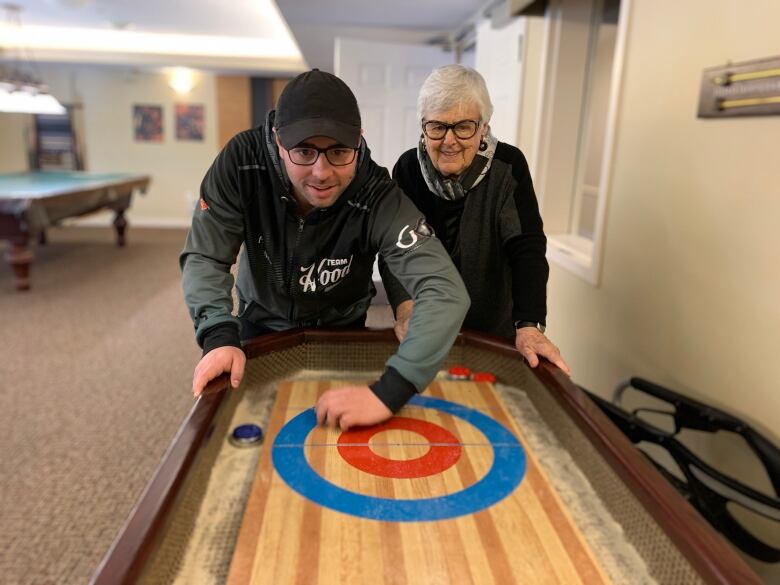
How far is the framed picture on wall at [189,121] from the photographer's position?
8.91 metres

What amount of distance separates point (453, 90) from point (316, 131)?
396 mm

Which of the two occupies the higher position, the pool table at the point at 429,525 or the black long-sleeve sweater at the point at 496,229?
the black long-sleeve sweater at the point at 496,229

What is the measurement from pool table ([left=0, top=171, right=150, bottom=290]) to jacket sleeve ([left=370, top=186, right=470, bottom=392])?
434 cm

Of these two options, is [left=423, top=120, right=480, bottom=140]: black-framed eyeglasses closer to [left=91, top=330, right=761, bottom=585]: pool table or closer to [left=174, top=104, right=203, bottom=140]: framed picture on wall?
[left=91, top=330, right=761, bottom=585]: pool table

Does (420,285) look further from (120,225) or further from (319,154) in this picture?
(120,225)

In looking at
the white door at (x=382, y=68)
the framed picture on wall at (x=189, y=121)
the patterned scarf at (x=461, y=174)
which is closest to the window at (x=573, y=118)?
the patterned scarf at (x=461, y=174)

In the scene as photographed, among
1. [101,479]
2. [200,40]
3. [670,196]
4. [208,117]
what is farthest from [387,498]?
[208,117]

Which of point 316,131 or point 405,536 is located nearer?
point 405,536

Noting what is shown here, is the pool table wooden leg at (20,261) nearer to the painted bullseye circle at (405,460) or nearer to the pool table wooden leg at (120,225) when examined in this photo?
the pool table wooden leg at (120,225)

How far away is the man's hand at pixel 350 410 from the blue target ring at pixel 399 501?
0.05 meters

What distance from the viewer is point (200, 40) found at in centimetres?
796

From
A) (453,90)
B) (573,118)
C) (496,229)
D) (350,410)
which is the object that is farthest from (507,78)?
(350,410)

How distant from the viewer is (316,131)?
3.64ft

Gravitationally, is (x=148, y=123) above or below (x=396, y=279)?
above
